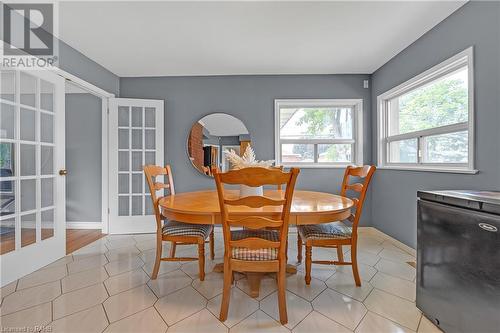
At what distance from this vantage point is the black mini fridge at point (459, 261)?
43.2 inches

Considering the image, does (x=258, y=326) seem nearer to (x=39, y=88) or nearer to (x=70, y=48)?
(x=39, y=88)

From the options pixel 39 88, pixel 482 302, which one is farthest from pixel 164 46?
pixel 482 302

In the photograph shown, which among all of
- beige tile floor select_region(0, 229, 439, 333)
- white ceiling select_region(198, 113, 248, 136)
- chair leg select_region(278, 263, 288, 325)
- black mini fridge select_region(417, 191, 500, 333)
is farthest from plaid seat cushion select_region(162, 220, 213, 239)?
white ceiling select_region(198, 113, 248, 136)

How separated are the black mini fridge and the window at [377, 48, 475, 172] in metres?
0.92

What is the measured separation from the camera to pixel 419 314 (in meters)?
1.54

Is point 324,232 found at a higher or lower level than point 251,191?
lower

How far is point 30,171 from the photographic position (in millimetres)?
2211

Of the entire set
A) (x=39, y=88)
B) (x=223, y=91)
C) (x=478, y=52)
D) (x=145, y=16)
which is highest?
(x=145, y=16)

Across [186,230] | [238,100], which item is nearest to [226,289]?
[186,230]

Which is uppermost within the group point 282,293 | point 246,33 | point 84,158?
point 246,33

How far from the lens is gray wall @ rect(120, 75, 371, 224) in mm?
3504

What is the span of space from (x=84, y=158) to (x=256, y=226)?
3596 mm

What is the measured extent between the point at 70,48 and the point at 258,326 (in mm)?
3398

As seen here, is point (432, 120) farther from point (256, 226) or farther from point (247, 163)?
point (256, 226)
